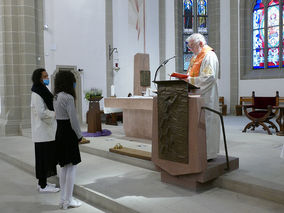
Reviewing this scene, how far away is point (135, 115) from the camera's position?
277 inches

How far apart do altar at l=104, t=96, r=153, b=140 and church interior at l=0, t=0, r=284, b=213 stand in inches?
0.9

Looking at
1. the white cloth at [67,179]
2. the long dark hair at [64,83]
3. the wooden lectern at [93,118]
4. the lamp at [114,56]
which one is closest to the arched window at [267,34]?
the lamp at [114,56]

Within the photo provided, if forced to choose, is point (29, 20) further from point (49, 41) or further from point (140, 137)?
point (140, 137)

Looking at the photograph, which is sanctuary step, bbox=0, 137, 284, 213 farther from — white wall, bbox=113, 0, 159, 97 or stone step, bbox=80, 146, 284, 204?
white wall, bbox=113, 0, 159, 97

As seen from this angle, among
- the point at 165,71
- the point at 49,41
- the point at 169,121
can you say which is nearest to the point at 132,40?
the point at 165,71

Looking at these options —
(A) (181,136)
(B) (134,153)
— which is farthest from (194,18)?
(A) (181,136)

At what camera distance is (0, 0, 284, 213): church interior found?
11.8ft

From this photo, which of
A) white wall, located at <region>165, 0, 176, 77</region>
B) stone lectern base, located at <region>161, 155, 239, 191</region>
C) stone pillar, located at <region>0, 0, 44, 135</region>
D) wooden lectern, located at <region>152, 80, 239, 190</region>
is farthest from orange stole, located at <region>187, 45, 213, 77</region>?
white wall, located at <region>165, 0, 176, 77</region>

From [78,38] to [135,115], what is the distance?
15.8 feet

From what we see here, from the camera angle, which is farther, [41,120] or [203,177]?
[41,120]

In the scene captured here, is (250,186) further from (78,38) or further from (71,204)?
(78,38)

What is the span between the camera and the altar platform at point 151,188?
129 inches

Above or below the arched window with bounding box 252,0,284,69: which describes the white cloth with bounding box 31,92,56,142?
below

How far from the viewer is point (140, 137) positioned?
7.02 m
